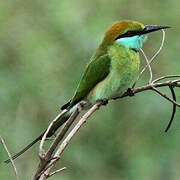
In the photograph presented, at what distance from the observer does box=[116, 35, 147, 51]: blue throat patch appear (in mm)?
2066

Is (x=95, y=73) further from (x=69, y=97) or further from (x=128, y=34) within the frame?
(x=69, y=97)

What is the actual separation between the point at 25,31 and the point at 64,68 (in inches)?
16.9

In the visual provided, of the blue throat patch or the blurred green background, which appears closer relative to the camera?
the blue throat patch

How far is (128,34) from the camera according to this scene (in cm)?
207

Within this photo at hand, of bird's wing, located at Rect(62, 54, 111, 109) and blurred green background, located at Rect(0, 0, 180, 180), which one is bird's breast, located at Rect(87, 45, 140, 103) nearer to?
bird's wing, located at Rect(62, 54, 111, 109)

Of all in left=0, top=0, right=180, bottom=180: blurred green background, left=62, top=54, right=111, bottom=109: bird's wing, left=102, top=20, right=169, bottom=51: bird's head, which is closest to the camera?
left=102, top=20, right=169, bottom=51: bird's head

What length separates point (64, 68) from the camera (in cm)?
284

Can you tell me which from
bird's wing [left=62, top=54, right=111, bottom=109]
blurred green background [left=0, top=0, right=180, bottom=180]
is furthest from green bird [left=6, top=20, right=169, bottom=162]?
blurred green background [left=0, top=0, right=180, bottom=180]

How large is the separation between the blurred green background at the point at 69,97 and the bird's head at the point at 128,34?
1.48 feet

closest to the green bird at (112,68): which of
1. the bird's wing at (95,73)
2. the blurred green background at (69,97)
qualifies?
the bird's wing at (95,73)

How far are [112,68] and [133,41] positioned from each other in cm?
18

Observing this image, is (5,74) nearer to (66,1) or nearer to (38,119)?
(38,119)

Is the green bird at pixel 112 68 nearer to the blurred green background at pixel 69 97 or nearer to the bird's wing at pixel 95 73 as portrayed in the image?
the bird's wing at pixel 95 73

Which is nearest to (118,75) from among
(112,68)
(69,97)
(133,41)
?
(112,68)
